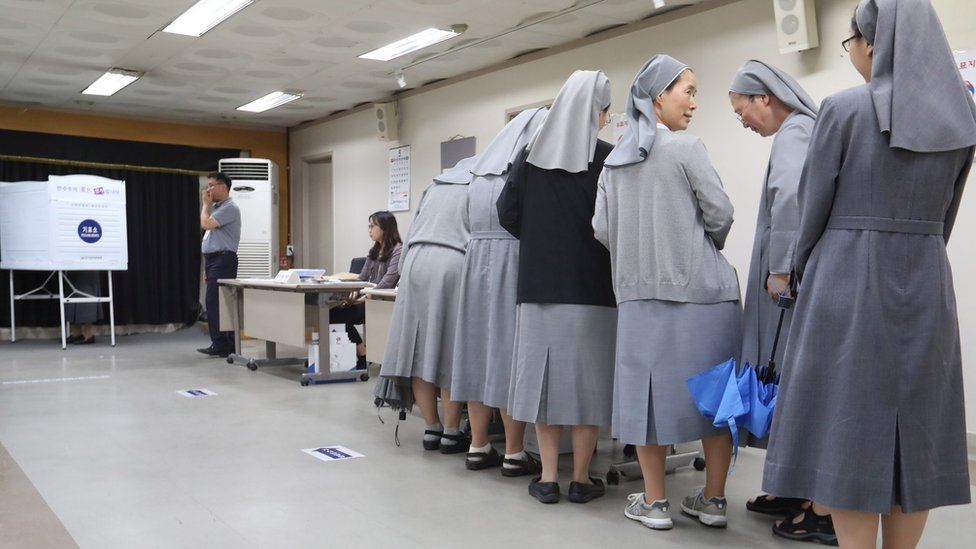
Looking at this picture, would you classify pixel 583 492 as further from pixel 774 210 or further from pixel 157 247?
pixel 157 247

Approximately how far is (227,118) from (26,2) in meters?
4.44

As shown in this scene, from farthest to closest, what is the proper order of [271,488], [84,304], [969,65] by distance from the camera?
1. [84,304]
2. [969,65]
3. [271,488]

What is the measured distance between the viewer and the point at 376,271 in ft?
20.5

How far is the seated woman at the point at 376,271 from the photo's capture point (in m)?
5.65

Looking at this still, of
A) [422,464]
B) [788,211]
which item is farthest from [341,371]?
[788,211]

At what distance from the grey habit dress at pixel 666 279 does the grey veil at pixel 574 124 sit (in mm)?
271

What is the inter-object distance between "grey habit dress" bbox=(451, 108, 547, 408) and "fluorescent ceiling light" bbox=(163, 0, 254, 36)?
312 cm

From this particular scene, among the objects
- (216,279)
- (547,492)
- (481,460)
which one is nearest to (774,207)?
(547,492)

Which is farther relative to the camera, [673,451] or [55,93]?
[55,93]

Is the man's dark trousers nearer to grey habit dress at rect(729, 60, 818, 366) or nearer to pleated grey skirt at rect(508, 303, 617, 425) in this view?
pleated grey skirt at rect(508, 303, 617, 425)

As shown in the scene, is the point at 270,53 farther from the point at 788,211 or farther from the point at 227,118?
the point at 788,211

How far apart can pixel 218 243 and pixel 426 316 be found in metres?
4.10

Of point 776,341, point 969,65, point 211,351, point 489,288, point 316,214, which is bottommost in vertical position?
point 211,351

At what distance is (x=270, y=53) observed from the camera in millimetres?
6871
